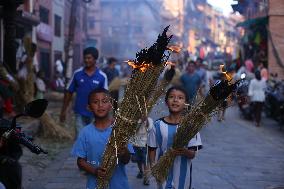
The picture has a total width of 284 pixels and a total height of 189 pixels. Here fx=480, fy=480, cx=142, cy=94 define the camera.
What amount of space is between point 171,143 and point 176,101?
1.16 feet

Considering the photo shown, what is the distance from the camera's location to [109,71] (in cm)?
1146

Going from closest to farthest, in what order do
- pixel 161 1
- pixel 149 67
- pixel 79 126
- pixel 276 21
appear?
pixel 149 67 < pixel 79 126 < pixel 276 21 < pixel 161 1

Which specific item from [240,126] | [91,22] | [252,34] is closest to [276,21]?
[252,34]

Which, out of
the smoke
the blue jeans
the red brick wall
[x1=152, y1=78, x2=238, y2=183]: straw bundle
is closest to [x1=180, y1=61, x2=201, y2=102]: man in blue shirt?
the blue jeans

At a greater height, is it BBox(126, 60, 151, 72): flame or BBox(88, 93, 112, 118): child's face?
BBox(126, 60, 151, 72): flame

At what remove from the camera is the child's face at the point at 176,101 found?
3.88 m

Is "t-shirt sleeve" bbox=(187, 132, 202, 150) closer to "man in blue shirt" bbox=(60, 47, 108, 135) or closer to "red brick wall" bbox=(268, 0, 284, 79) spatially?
"man in blue shirt" bbox=(60, 47, 108, 135)

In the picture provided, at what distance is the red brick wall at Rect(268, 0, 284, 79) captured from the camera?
17.0 m

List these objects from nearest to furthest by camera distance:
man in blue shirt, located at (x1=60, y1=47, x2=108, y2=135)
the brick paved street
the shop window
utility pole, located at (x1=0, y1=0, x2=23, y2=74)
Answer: the brick paved street, man in blue shirt, located at (x1=60, y1=47, x2=108, y2=135), utility pole, located at (x1=0, y1=0, x2=23, y2=74), the shop window

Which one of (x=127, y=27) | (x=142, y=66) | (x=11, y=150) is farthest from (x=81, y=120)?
(x=127, y=27)

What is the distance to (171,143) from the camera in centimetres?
376

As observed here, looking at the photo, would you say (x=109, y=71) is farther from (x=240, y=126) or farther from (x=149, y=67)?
(x=149, y=67)

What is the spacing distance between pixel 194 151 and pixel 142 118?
0.71 meters

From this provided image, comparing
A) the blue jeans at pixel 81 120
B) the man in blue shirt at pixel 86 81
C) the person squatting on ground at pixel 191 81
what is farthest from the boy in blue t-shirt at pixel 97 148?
the person squatting on ground at pixel 191 81
